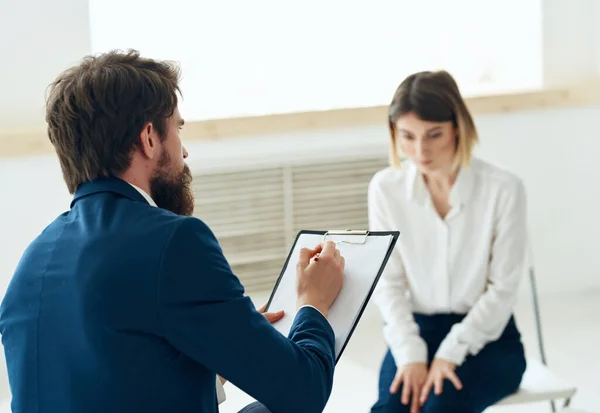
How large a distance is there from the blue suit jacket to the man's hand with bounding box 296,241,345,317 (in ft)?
0.53

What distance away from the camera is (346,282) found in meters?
1.68

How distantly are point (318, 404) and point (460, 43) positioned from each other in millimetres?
3002

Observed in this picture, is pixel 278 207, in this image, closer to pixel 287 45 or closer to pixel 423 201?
pixel 287 45

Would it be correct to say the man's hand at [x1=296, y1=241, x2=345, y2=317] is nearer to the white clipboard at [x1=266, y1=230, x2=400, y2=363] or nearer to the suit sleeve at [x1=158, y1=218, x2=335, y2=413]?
the white clipboard at [x1=266, y1=230, x2=400, y2=363]

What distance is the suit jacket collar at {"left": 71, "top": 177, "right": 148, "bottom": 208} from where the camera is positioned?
1483 millimetres

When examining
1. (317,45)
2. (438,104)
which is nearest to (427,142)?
(438,104)

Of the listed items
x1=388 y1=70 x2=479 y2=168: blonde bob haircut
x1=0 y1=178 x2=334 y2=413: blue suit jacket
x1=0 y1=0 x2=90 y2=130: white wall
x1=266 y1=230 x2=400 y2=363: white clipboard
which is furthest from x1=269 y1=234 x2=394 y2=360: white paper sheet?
x1=0 y1=0 x2=90 y2=130: white wall

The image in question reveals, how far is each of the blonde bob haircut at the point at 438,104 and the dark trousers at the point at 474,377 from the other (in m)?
0.49

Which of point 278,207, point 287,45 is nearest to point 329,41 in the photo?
point 287,45

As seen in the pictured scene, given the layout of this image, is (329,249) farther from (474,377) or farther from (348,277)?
(474,377)

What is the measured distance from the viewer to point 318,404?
1480 millimetres

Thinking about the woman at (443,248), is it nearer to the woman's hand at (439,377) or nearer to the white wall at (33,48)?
the woman's hand at (439,377)

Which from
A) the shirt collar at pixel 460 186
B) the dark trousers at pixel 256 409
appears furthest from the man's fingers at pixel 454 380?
the dark trousers at pixel 256 409

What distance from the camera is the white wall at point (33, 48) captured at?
132 inches
